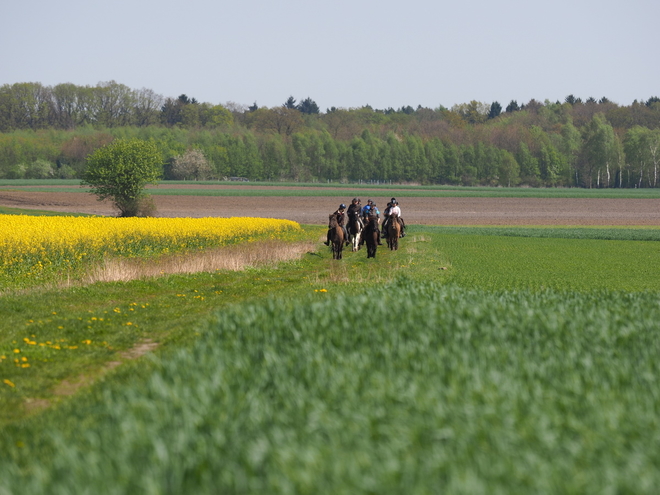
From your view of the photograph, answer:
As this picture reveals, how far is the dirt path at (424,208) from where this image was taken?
246 feet

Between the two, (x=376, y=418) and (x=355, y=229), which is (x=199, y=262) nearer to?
(x=355, y=229)

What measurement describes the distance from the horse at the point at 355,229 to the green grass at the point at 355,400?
16.6m

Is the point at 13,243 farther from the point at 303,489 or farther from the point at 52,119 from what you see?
the point at 52,119

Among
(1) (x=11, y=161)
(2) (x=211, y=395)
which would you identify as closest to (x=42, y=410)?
(2) (x=211, y=395)

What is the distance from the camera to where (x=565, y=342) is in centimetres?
1062

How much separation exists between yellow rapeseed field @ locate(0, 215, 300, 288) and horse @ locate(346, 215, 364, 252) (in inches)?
246

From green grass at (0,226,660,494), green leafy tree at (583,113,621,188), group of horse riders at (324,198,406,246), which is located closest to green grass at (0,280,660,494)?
green grass at (0,226,660,494)

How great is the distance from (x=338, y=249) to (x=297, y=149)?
130677 mm

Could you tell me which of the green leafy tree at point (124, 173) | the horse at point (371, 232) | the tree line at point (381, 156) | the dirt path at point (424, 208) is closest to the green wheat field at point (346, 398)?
the horse at point (371, 232)

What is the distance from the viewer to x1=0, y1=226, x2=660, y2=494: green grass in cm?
547

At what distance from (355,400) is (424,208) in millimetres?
81469

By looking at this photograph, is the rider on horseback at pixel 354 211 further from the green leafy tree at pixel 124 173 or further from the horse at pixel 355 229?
the green leafy tree at pixel 124 173

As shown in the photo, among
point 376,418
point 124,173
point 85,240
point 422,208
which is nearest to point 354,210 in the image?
point 85,240

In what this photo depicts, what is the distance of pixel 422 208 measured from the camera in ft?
287
